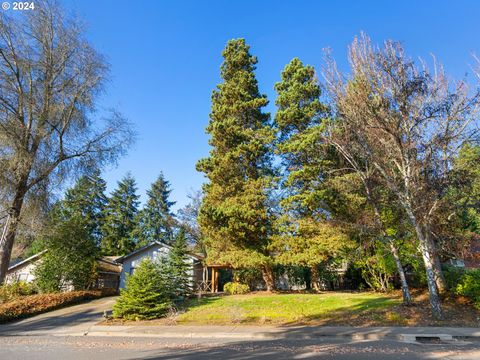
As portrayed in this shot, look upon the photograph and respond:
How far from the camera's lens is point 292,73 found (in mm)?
21734

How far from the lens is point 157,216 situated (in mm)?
51344

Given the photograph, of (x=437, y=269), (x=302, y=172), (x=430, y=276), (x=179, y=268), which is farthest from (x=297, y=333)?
(x=302, y=172)

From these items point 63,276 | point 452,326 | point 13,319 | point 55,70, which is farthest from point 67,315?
point 452,326

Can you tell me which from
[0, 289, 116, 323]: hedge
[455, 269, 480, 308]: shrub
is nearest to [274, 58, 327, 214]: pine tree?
[455, 269, 480, 308]: shrub

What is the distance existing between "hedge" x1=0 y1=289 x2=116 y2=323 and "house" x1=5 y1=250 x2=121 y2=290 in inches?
289

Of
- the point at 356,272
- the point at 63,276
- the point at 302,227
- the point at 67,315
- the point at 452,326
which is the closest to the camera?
the point at 452,326

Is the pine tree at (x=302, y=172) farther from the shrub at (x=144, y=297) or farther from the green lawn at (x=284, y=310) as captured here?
the shrub at (x=144, y=297)

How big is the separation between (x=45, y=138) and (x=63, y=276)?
33.4 ft

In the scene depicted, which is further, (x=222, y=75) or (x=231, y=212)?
(x=222, y=75)

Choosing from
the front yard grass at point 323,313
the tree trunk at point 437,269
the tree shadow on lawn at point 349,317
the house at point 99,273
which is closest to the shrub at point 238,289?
the front yard grass at point 323,313

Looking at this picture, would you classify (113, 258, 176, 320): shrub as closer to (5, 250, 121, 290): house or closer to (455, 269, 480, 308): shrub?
(455, 269, 480, 308): shrub

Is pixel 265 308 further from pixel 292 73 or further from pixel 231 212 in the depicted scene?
pixel 292 73

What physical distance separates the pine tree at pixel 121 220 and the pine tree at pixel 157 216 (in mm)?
1675

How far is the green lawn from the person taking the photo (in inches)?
487
